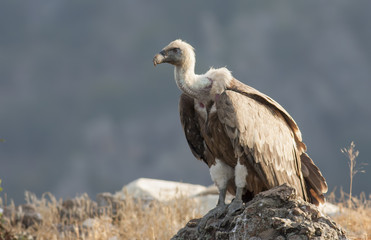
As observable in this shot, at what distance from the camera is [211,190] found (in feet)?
43.1

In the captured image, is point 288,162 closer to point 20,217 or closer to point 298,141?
point 298,141

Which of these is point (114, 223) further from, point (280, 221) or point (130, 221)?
point (280, 221)

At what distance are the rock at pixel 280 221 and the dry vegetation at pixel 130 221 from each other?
3.08 meters

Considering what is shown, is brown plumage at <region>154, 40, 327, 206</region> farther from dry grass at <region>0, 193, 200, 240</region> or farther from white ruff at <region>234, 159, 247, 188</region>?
dry grass at <region>0, 193, 200, 240</region>

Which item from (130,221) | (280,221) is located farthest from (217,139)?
(130,221)

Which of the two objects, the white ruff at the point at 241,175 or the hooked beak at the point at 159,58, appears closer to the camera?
the white ruff at the point at 241,175

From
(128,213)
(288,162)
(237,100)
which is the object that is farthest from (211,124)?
(128,213)

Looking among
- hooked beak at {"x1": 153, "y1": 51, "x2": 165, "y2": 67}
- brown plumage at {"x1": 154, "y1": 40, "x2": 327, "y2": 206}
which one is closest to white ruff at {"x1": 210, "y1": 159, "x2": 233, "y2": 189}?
brown plumage at {"x1": 154, "y1": 40, "x2": 327, "y2": 206}

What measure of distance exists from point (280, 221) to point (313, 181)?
7.53 feet

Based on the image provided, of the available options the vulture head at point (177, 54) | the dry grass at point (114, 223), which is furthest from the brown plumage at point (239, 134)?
the dry grass at point (114, 223)

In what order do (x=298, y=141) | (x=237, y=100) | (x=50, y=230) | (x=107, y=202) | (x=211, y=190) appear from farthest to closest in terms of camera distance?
1. (x=211, y=190)
2. (x=107, y=202)
3. (x=50, y=230)
4. (x=298, y=141)
5. (x=237, y=100)

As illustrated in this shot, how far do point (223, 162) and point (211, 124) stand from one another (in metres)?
0.52

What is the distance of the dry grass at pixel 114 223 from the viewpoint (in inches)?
309

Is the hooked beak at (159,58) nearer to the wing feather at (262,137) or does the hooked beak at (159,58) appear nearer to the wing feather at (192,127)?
the wing feather at (192,127)
